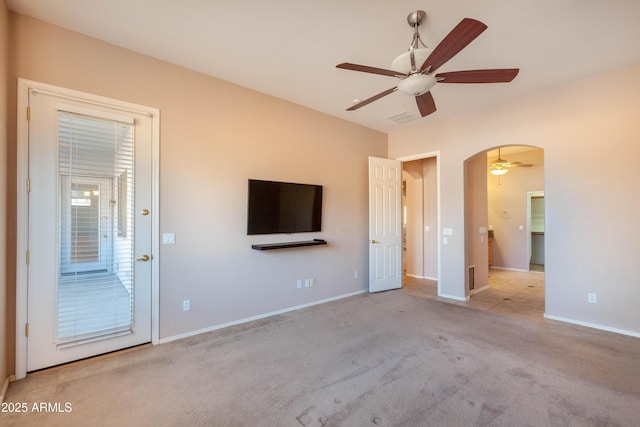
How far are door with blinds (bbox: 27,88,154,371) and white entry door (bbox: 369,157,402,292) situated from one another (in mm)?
3466

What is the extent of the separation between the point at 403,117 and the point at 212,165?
10.4 feet

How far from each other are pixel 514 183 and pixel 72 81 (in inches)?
346

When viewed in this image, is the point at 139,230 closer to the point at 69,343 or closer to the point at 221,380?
the point at 69,343

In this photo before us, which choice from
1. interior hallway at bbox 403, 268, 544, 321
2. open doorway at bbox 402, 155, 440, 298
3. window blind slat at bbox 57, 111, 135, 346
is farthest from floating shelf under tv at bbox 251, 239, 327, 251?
open doorway at bbox 402, 155, 440, 298

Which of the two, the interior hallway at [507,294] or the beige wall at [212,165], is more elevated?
the beige wall at [212,165]

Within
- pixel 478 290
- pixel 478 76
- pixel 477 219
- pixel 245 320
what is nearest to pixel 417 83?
pixel 478 76

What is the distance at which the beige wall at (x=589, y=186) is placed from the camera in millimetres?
3326

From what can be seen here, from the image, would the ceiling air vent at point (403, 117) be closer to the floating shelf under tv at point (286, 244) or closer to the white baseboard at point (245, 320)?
the floating shelf under tv at point (286, 244)

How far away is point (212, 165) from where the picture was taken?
3.49 metres

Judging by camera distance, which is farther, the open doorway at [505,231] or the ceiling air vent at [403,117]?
the open doorway at [505,231]

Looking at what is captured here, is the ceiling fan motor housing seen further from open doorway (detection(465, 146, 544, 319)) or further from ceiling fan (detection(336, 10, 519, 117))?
open doorway (detection(465, 146, 544, 319))

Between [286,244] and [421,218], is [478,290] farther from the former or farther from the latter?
[286,244]

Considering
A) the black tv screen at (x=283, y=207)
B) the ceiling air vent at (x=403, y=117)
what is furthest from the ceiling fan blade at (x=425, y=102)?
the black tv screen at (x=283, y=207)

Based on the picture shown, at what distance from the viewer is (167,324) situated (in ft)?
10.4
